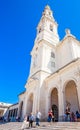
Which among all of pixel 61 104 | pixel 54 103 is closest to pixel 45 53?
pixel 54 103

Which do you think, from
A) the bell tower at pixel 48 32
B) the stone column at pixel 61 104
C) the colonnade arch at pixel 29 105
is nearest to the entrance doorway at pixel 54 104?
the stone column at pixel 61 104

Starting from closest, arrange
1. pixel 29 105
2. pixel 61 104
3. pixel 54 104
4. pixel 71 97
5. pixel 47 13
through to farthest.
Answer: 1. pixel 61 104
2. pixel 71 97
3. pixel 54 104
4. pixel 29 105
5. pixel 47 13

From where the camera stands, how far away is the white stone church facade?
15.7 metres

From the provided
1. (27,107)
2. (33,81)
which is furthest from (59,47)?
(27,107)

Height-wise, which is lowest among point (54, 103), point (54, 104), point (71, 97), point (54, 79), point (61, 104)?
point (61, 104)

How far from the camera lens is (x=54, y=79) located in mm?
18219

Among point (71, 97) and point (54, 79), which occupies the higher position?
point (54, 79)

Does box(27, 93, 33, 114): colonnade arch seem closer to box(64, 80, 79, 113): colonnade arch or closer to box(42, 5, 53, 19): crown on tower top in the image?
box(64, 80, 79, 113): colonnade arch

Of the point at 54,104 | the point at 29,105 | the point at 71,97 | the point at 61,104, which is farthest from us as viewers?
the point at 29,105

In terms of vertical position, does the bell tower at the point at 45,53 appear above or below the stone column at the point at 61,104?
above

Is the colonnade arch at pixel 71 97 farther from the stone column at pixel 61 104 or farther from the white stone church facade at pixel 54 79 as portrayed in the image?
the stone column at pixel 61 104

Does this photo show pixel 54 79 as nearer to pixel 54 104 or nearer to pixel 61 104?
pixel 61 104

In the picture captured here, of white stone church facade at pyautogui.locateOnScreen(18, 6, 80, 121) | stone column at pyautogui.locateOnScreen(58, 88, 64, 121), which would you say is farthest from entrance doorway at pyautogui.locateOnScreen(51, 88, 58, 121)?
stone column at pyautogui.locateOnScreen(58, 88, 64, 121)

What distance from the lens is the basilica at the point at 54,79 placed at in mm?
15648
